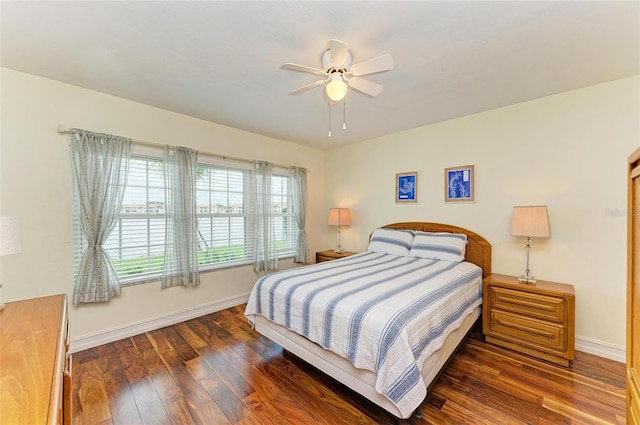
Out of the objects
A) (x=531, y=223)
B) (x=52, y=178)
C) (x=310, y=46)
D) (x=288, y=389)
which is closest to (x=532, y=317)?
(x=531, y=223)

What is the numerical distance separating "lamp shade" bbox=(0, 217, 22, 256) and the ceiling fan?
1.80 m

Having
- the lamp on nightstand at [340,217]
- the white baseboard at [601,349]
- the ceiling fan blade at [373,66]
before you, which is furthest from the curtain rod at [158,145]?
the white baseboard at [601,349]

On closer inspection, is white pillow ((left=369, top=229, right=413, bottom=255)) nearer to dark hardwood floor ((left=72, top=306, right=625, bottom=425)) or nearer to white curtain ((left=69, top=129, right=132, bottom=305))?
dark hardwood floor ((left=72, top=306, right=625, bottom=425))

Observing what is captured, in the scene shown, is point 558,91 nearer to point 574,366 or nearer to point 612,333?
point 612,333

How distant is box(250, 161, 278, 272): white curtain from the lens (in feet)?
12.7

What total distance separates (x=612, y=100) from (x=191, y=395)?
4322 millimetres

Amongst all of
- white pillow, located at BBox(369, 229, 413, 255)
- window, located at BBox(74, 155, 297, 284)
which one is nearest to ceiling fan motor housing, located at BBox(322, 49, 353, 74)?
window, located at BBox(74, 155, 297, 284)

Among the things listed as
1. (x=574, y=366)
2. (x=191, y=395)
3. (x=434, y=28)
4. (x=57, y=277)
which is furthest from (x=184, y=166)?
(x=574, y=366)

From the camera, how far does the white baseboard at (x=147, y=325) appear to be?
8.21 ft

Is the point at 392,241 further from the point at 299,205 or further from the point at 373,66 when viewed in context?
the point at 373,66

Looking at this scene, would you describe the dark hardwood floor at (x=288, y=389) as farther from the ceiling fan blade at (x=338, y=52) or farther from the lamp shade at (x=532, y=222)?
the ceiling fan blade at (x=338, y=52)

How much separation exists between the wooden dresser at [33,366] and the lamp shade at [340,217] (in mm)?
3327

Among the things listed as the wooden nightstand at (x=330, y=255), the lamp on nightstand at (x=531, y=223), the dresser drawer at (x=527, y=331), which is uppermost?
→ the lamp on nightstand at (x=531, y=223)

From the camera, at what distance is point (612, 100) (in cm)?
238
